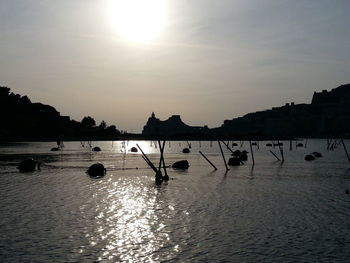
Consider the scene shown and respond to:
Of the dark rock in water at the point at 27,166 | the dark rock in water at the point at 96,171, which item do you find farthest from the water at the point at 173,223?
the dark rock in water at the point at 27,166

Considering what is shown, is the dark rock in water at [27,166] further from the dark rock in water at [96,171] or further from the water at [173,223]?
the water at [173,223]

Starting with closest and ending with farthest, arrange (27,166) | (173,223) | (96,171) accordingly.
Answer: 1. (173,223)
2. (96,171)
3. (27,166)

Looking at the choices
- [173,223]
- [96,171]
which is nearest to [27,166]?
[96,171]

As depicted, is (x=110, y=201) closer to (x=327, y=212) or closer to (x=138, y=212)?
(x=138, y=212)

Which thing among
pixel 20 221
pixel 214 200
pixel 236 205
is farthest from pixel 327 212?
pixel 20 221

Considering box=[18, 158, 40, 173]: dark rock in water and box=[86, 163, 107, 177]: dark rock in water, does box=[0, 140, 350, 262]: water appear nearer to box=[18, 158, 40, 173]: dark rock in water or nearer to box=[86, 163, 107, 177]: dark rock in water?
box=[86, 163, 107, 177]: dark rock in water

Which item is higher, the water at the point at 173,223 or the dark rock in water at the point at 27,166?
the dark rock in water at the point at 27,166

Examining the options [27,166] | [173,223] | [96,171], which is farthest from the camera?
[27,166]

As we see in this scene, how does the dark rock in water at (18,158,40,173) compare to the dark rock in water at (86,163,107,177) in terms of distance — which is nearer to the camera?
the dark rock in water at (86,163,107,177)

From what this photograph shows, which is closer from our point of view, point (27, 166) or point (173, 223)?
point (173, 223)

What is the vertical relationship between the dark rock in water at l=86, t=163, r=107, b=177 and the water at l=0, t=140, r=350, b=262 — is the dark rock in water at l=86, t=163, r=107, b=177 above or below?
above

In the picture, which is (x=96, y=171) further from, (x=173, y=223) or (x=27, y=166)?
(x=173, y=223)

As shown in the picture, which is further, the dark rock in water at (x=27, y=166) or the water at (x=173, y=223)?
the dark rock in water at (x=27, y=166)

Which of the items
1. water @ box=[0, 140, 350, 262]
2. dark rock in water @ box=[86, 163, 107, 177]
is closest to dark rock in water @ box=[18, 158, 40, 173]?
dark rock in water @ box=[86, 163, 107, 177]
